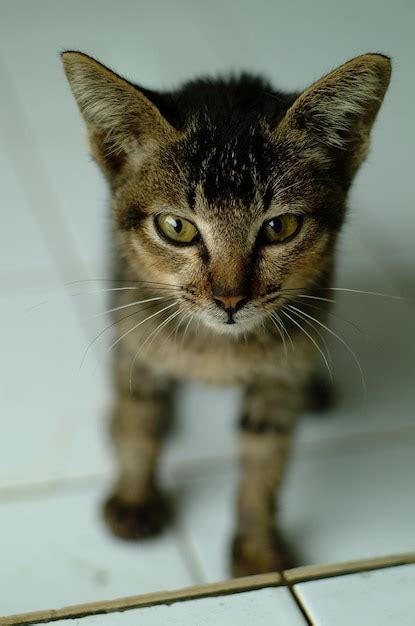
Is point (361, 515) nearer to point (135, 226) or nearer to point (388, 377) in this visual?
point (388, 377)

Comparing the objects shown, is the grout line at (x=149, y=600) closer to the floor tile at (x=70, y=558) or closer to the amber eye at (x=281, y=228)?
the floor tile at (x=70, y=558)

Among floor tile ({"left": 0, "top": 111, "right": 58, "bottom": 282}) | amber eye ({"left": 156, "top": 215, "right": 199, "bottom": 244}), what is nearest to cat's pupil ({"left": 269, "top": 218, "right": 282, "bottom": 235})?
amber eye ({"left": 156, "top": 215, "right": 199, "bottom": 244})

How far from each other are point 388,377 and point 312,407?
0.17m

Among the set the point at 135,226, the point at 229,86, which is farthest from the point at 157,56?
the point at 135,226

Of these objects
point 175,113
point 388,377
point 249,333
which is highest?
point 175,113

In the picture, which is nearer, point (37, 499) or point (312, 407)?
Result: point (37, 499)

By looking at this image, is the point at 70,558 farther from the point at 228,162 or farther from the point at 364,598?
the point at 228,162

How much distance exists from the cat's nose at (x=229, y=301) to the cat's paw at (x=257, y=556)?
406 millimetres

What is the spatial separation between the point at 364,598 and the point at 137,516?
401 millimetres

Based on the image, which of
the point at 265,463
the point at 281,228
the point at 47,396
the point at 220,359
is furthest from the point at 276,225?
the point at 47,396

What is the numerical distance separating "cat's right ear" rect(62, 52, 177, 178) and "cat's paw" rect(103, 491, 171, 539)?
20.9 inches

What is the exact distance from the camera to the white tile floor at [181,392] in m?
1.19

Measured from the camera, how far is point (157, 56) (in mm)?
→ 2266

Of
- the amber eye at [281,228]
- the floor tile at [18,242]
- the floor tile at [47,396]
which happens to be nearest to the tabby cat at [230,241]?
the amber eye at [281,228]
